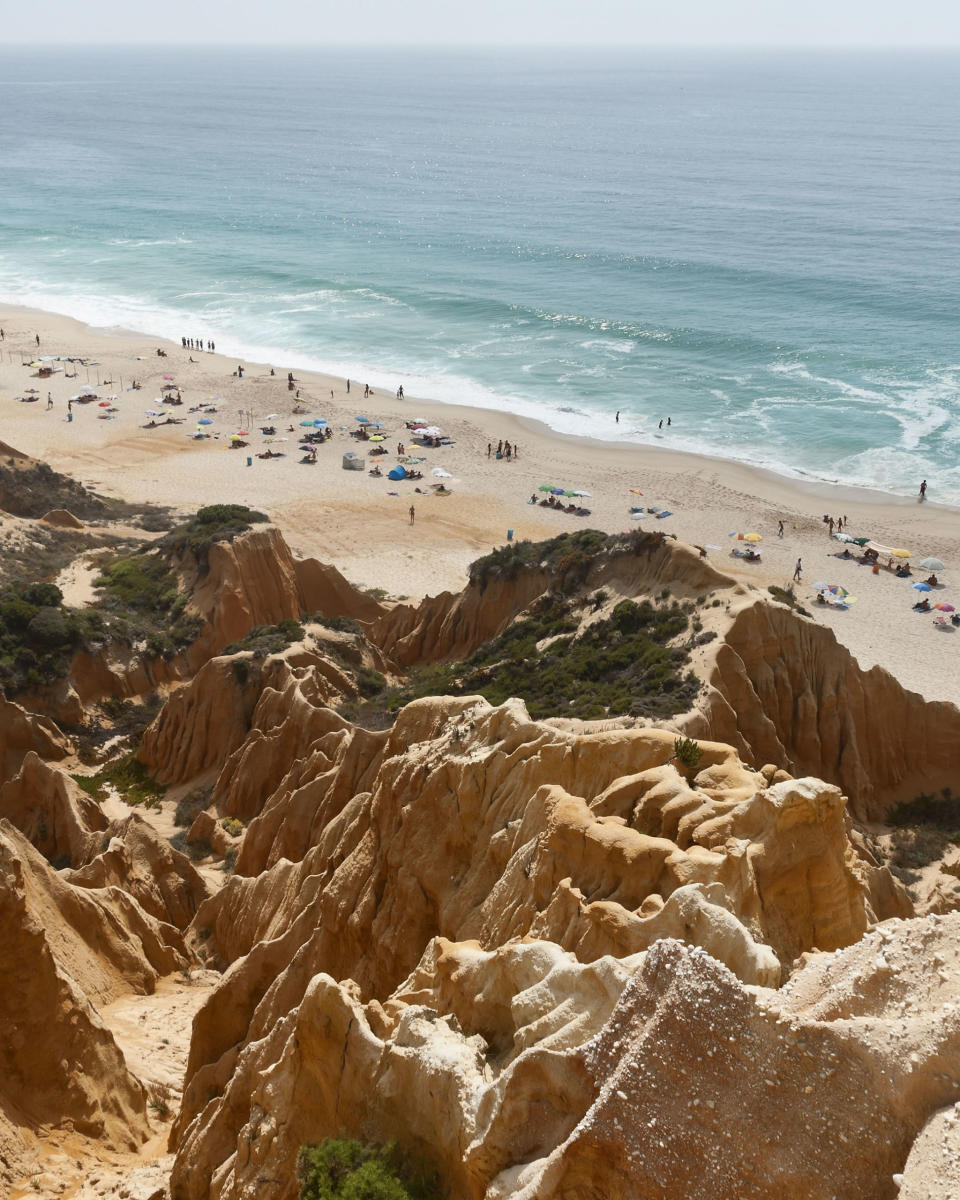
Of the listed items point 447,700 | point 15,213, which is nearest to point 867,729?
point 447,700

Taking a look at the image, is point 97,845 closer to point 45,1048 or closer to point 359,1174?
point 45,1048

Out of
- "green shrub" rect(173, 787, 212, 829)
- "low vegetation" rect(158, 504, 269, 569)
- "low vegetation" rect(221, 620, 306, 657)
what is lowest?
"green shrub" rect(173, 787, 212, 829)

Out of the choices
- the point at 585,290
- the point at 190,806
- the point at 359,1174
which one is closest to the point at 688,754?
the point at 359,1174

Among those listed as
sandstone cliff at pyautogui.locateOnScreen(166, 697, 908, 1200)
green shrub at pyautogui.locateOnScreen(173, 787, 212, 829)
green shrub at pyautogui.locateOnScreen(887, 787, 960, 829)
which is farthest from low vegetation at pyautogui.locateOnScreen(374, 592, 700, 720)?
green shrub at pyautogui.locateOnScreen(887, 787, 960, 829)

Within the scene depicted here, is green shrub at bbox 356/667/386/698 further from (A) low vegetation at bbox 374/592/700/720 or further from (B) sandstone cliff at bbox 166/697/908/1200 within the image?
(B) sandstone cliff at bbox 166/697/908/1200

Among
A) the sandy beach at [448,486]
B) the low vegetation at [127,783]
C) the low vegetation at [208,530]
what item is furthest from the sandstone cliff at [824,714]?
the low vegetation at [208,530]

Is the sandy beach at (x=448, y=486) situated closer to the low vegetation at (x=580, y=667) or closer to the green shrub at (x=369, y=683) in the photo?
the green shrub at (x=369, y=683)

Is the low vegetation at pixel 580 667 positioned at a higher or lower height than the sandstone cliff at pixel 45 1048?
higher
